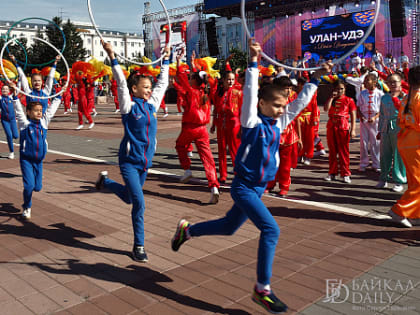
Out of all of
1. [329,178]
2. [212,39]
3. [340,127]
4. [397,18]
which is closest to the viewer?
[340,127]

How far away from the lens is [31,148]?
19.9 ft

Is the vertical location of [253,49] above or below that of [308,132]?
above

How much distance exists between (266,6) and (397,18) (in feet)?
35.2

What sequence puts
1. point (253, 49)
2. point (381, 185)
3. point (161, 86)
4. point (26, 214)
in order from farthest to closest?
point (381, 185), point (26, 214), point (161, 86), point (253, 49)

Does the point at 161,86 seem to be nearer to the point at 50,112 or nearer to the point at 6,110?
the point at 50,112

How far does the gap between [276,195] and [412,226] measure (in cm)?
228

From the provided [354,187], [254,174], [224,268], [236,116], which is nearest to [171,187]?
[236,116]

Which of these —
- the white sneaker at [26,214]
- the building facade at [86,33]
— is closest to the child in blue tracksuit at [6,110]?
the building facade at [86,33]

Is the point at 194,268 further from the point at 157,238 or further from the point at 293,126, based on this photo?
the point at 293,126

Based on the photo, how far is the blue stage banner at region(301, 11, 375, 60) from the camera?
28531 mm

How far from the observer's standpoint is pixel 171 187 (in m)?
7.93

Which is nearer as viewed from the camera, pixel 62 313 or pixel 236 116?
A: pixel 62 313

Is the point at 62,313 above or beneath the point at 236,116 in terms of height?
beneath

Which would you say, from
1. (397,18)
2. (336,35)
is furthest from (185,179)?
(336,35)
